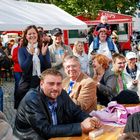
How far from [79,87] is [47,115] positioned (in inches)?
39.7

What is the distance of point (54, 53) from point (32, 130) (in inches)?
161

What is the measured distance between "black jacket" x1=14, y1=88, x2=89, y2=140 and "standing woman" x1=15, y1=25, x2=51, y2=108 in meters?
2.20

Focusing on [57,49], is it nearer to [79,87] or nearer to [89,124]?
[79,87]

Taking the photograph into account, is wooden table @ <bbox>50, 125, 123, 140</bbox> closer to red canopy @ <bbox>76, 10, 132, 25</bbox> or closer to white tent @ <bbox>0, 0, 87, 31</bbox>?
white tent @ <bbox>0, 0, 87, 31</bbox>

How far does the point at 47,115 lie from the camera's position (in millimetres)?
3869

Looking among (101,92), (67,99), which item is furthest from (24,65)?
(67,99)

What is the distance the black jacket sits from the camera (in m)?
3.73

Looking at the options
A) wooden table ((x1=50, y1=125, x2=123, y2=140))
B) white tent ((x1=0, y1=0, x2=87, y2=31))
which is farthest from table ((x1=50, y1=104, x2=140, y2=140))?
white tent ((x1=0, y1=0, x2=87, y2=31))

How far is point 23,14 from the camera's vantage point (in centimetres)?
1055

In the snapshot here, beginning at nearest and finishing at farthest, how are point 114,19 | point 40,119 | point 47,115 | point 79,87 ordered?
1. point 40,119
2. point 47,115
3. point 79,87
4. point 114,19

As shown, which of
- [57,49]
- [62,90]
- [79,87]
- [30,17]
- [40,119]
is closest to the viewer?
[40,119]

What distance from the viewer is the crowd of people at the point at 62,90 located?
379 centimetres

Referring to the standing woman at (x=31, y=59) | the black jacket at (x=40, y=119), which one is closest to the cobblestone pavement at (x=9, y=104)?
the standing woman at (x=31, y=59)

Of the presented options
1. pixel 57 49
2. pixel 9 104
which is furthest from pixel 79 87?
pixel 9 104
